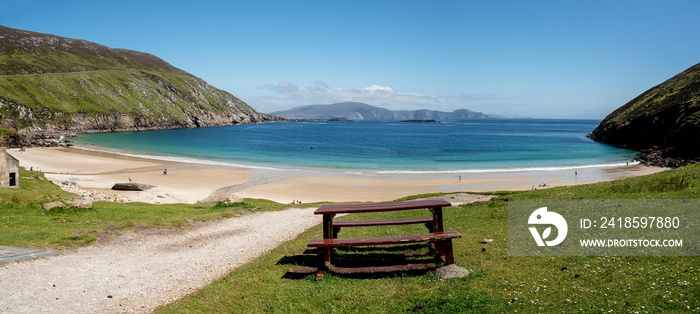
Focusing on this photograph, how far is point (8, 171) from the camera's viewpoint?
2998 cm

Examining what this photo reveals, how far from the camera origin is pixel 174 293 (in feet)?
38.5

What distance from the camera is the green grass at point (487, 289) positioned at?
804cm

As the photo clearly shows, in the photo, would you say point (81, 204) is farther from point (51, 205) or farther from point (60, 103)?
point (60, 103)

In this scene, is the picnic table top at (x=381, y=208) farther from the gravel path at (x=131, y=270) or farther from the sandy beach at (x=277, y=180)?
the sandy beach at (x=277, y=180)

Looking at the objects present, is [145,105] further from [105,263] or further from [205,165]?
[105,263]

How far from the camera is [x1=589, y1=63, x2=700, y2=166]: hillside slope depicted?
74625 mm

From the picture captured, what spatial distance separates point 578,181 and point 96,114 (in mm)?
176453

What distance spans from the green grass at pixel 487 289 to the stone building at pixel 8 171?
A: 27825 millimetres

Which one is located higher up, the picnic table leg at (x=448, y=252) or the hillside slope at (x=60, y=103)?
the hillside slope at (x=60, y=103)

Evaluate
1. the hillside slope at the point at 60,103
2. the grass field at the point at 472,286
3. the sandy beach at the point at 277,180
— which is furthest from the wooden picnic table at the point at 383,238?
the hillside slope at the point at 60,103

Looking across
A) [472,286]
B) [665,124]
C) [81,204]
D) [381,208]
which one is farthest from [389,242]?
[665,124]

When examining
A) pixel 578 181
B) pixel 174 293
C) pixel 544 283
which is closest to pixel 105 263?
pixel 174 293

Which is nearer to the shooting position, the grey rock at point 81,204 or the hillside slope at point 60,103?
the grey rock at point 81,204

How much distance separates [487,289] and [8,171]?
36.6 meters
